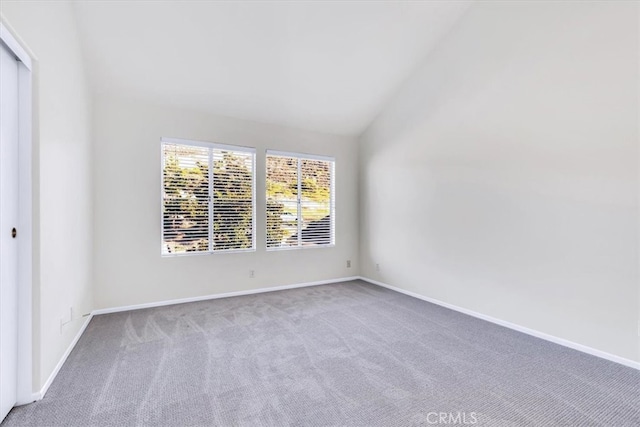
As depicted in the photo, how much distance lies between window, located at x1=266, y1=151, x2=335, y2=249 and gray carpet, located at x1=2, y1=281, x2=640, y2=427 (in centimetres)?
161

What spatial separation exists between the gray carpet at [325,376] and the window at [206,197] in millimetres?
1100

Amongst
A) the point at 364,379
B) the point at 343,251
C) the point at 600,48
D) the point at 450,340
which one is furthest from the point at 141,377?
the point at 600,48

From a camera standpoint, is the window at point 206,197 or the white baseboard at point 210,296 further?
the window at point 206,197

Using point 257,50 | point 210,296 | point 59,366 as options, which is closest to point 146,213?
point 210,296

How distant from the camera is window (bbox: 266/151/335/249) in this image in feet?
15.4

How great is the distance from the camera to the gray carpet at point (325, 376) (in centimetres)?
181

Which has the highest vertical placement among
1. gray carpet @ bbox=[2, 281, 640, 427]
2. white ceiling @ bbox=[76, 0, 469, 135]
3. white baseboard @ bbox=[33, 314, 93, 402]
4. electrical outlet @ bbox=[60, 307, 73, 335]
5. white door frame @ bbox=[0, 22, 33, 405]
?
white ceiling @ bbox=[76, 0, 469, 135]

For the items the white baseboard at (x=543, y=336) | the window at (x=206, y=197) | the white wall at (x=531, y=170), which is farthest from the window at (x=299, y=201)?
the white baseboard at (x=543, y=336)

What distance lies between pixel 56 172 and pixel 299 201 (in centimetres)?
313

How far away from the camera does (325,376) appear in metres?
2.24

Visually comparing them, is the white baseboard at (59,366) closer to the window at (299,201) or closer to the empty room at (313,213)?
the empty room at (313,213)

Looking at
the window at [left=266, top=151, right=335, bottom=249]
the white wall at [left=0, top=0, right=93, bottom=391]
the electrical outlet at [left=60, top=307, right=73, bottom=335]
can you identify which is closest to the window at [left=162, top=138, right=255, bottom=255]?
the window at [left=266, top=151, right=335, bottom=249]

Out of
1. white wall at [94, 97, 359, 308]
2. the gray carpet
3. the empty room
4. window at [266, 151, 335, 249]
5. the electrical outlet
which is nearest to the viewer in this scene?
the gray carpet

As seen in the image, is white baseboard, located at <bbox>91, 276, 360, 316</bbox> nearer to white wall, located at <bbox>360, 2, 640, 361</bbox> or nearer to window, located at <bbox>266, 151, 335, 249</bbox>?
window, located at <bbox>266, 151, 335, 249</bbox>
